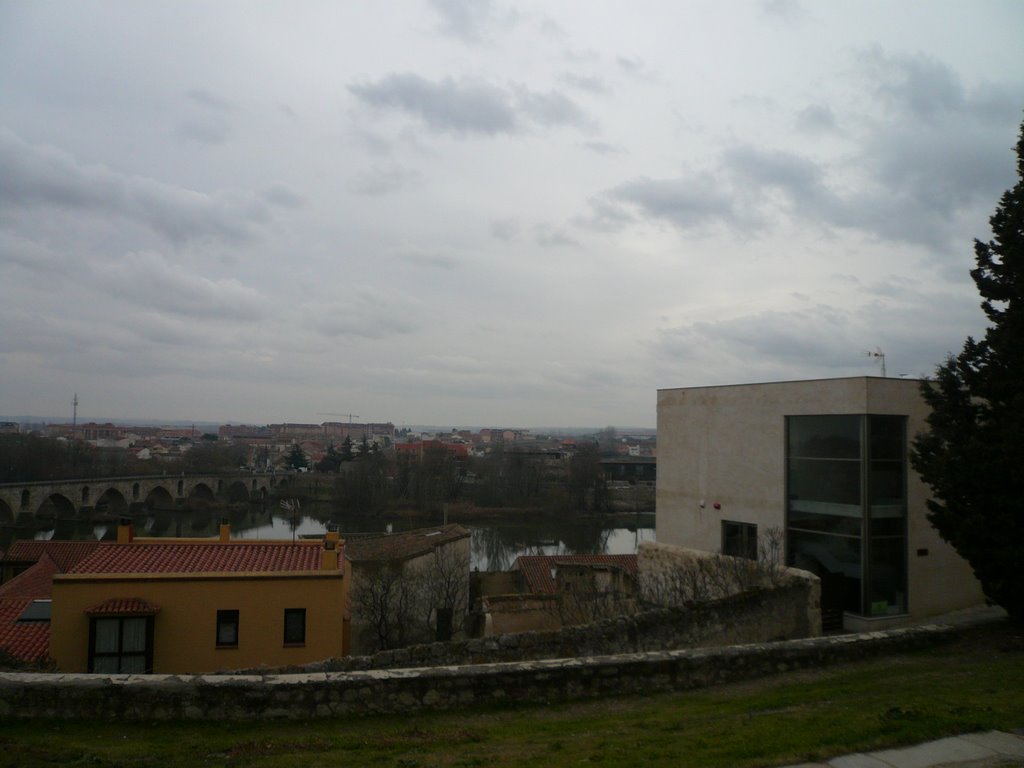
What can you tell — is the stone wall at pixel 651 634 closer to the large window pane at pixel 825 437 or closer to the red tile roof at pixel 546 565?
the large window pane at pixel 825 437

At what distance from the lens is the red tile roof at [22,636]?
1395 centimetres

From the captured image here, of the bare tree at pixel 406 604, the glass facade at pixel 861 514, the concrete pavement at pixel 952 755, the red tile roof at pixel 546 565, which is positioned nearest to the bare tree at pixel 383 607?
the bare tree at pixel 406 604

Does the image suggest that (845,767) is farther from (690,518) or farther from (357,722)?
(690,518)

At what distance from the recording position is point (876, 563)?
14.4 m

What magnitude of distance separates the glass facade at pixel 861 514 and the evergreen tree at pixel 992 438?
6.27 ft

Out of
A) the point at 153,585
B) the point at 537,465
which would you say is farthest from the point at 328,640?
the point at 537,465

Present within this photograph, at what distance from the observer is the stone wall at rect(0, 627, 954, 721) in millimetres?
6781

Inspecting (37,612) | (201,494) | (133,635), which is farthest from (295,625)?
(201,494)

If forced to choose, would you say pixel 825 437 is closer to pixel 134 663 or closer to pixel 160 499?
pixel 134 663

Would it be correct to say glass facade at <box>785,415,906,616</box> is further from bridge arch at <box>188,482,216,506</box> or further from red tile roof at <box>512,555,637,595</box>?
bridge arch at <box>188,482,216,506</box>

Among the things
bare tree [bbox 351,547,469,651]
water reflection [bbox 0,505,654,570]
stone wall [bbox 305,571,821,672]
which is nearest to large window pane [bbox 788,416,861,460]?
stone wall [bbox 305,571,821,672]

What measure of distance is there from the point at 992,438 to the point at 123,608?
1495 centimetres

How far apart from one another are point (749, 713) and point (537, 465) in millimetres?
83927

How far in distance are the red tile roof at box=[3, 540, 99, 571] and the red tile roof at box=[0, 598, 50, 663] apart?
10.5 metres
